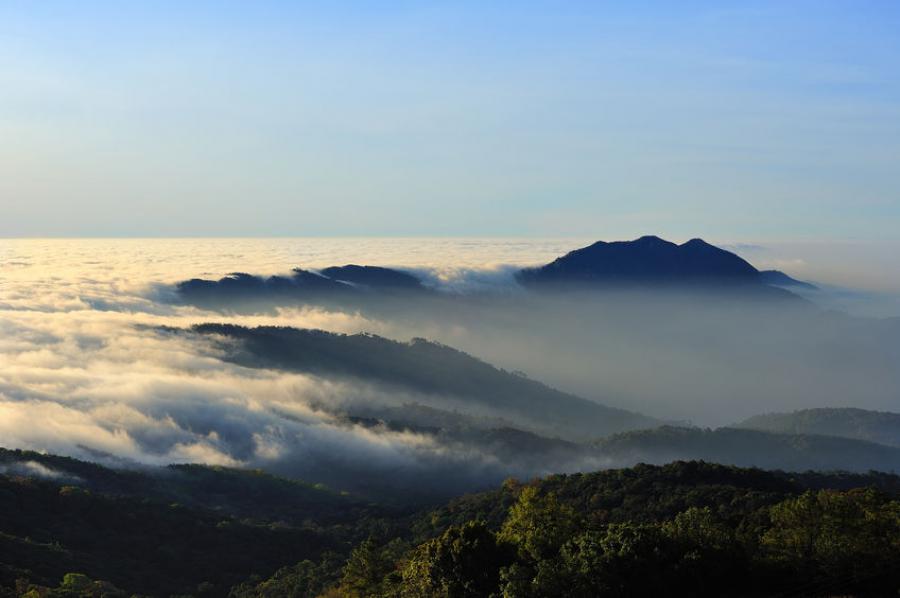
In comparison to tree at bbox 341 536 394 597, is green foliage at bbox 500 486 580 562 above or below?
above

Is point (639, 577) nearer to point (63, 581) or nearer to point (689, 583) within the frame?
point (689, 583)

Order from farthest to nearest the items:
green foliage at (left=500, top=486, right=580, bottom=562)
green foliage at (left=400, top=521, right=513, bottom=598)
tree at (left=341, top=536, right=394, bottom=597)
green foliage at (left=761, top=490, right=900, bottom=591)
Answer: tree at (left=341, top=536, right=394, bottom=597)
green foliage at (left=500, top=486, right=580, bottom=562)
green foliage at (left=400, top=521, right=513, bottom=598)
green foliage at (left=761, top=490, right=900, bottom=591)

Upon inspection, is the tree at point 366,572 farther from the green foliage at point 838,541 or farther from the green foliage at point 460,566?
the green foliage at point 838,541

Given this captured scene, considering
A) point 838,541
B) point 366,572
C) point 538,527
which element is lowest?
point 366,572

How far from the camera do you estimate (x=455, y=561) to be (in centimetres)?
8631

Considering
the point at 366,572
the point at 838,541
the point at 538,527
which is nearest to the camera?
the point at 838,541

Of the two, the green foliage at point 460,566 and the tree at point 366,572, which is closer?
the green foliage at point 460,566

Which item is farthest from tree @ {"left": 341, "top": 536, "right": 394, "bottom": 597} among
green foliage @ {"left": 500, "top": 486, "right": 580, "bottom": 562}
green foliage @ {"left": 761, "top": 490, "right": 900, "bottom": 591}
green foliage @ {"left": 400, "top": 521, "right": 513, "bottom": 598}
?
green foliage @ {"left": 761, "top": 490, "right": 900, "bottom": 591}

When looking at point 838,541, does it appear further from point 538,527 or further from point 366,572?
point 366,572

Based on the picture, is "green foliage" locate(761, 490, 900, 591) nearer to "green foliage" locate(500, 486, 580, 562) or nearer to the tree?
"green foliage" locate(500, 486, 580, 562)

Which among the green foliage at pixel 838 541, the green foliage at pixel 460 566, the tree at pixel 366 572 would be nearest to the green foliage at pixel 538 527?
the green foliage at pixel 460 566

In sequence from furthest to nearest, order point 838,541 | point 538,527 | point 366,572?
1. point 366,572
2. point 538,527
3. point 838,541

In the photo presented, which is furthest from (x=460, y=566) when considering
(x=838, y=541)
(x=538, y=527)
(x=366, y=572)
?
(x=838, y=541)

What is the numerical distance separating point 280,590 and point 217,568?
37.5 meters
